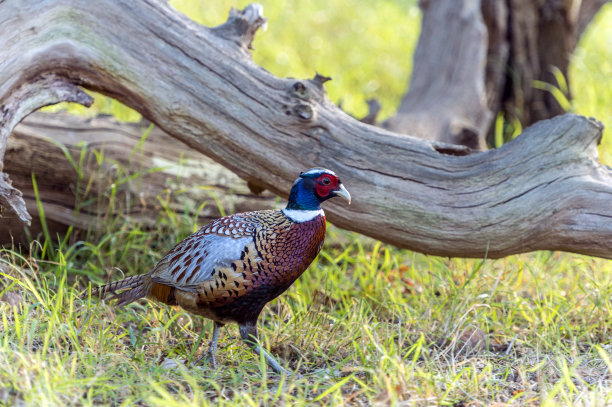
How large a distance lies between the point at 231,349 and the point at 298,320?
39 centimetres

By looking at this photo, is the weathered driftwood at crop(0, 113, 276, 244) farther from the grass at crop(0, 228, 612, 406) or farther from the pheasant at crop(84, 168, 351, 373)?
the pheasant at crop(84, 168, 351, 373)

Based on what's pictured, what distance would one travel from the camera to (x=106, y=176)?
4.04 metres

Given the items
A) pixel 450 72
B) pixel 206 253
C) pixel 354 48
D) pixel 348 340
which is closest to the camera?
pixel 206 253

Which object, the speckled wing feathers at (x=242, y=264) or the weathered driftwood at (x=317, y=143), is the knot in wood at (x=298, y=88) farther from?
the speckled wing feathers at (x=242, y=264)

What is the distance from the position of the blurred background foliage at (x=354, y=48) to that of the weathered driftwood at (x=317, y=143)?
2.52 metres

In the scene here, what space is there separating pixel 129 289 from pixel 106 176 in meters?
1.18

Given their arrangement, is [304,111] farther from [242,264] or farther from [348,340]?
[348,340]

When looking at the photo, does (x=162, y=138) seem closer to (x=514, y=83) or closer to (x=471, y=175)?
(x=471, y=175)

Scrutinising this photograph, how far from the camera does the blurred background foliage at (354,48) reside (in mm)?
6645

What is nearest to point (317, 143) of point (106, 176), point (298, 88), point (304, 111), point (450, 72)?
point (304, 111)

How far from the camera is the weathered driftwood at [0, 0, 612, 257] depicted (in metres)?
3.23

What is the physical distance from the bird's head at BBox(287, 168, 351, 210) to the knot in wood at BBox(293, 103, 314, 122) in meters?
0.52

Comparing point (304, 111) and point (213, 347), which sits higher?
point (304, 111)

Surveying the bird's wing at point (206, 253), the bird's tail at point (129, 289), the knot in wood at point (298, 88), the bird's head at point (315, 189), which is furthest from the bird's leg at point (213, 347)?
the knot in wood at point (298, 88)
